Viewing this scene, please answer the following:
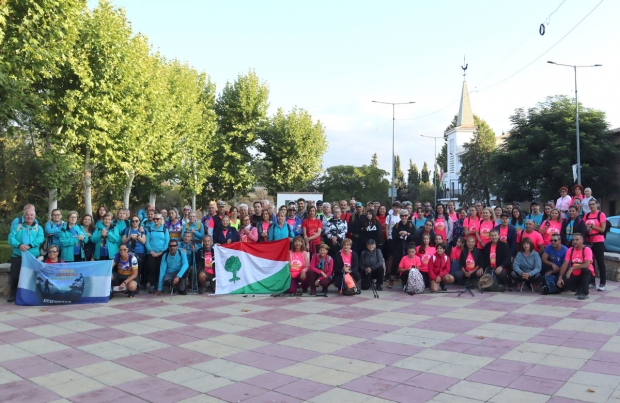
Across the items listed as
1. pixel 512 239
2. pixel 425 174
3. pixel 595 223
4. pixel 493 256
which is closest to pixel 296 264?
pixel 493 256

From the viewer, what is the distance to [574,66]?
1181 inches

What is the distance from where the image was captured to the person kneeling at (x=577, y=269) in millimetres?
10000

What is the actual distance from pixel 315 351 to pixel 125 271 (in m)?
5.79

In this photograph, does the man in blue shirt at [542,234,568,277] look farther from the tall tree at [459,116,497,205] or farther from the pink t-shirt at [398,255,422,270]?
the tall tree at [459,116,497,205]

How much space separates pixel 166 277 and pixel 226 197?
104 feet

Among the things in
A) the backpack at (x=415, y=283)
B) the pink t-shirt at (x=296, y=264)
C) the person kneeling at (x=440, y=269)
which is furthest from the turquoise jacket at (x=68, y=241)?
the person kneeling at (x=440, y=269)


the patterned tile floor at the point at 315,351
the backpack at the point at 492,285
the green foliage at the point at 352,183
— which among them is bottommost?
the patterned tile floor at the point at 315,351

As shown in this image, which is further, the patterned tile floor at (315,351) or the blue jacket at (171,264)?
the blue jacket at (171,264)

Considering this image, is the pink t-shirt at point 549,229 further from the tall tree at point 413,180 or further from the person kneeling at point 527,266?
the tall tree at point 413,180

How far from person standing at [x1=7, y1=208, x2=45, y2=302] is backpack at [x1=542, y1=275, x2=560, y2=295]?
10258 mm

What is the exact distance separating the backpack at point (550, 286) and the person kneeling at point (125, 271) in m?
8.49

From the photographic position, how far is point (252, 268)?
441 inches

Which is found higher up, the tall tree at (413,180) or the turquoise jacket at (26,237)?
the tall tree at (413,180)

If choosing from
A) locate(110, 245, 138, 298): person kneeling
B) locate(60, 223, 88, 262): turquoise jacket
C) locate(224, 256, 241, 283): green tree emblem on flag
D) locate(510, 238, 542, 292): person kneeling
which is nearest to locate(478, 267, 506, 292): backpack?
locate(510, 238, 542, 292): person kneeling
